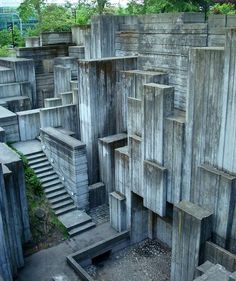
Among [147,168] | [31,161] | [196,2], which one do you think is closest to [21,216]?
[31,161]

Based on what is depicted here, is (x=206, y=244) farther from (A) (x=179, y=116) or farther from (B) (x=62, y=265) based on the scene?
(B) (x=62, y=265)

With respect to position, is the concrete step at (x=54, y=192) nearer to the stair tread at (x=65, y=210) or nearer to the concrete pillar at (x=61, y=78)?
the stair tread at (x=65, y=210)

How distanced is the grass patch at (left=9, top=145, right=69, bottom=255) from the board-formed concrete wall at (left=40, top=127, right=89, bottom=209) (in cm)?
114

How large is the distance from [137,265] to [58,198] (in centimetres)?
439

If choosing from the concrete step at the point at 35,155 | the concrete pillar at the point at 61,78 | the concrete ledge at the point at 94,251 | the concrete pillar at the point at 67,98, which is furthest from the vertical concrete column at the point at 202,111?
the concrete pillar at the point at 61,78

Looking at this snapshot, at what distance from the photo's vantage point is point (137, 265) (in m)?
12.6

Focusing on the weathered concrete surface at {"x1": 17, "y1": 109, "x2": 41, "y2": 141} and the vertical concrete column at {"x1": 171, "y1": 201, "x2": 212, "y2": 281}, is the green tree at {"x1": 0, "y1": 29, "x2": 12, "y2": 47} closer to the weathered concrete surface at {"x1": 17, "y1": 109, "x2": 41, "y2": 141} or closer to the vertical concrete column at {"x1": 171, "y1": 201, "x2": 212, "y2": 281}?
the weathered concrete surface at {"x1": 17, "y1": 109, "x2": 41, "y2": 141}

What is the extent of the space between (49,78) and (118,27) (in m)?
6.05

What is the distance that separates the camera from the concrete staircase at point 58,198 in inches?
538

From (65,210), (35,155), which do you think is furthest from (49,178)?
(65,210)

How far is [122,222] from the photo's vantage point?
13445mm

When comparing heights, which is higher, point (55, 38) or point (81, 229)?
point (55, 38)

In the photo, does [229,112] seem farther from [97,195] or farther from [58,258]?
[97,195]

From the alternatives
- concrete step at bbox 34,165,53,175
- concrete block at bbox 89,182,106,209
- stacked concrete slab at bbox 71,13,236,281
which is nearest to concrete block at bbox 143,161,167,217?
stacked concrete slab at bbox 71,13,236,281
